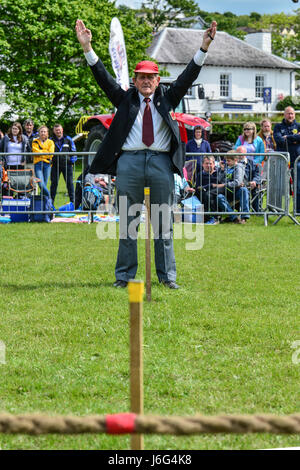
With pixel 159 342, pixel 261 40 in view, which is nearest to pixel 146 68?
pixel 159 342

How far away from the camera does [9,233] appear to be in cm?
1178

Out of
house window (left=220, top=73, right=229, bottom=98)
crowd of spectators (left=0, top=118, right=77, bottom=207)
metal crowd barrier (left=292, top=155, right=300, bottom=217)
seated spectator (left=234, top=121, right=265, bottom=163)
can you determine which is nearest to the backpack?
crowd of spectators (left=0, top=118, right=77, bottom=207)

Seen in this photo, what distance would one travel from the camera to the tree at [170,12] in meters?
74.2

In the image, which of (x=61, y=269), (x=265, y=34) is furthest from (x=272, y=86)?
(x=61, y=269)

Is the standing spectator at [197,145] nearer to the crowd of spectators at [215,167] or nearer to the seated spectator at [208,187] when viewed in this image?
the crowd of spectators at [215,167]

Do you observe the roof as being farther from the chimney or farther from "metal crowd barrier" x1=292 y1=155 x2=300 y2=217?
"metal crowd barrier" x1=292 y1=155 x2=300 y2=217

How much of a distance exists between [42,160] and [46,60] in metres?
22.1

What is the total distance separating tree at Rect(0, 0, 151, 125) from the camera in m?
34.3

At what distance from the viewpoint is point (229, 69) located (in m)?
61.5

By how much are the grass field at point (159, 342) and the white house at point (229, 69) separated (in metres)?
49.1

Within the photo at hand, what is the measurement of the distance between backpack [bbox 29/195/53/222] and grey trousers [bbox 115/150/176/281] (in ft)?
20.4

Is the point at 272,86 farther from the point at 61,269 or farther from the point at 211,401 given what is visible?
the point at 211,401

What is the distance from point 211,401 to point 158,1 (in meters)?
75.1

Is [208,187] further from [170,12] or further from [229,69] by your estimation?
[170,12]
